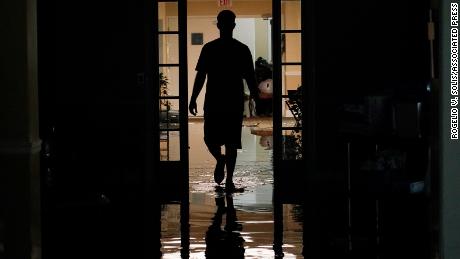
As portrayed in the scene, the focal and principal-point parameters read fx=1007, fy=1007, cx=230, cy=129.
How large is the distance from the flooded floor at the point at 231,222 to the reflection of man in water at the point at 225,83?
0.48m

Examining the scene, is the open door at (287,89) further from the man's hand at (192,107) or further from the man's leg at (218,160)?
the man's hand at (192,107)

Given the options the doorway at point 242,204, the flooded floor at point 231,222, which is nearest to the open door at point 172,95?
the doorway at point 242,204

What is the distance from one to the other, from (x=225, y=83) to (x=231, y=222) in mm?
2005

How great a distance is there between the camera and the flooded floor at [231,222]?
5895 millimetres

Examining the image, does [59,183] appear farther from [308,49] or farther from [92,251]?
[308,49]

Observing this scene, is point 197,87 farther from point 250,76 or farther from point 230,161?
point 230,161

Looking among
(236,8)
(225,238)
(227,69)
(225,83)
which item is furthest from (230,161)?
(236,8)

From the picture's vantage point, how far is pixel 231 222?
6898mm

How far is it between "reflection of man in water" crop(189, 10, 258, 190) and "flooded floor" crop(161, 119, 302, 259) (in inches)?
18.9

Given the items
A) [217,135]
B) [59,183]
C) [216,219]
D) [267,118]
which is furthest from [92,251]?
[267,118]

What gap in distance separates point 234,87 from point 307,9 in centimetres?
91

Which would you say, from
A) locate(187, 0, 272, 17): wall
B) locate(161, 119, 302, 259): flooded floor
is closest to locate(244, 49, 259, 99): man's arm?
locate(161, 119, 302, 259): flooded floor

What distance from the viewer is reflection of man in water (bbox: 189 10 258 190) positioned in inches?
339

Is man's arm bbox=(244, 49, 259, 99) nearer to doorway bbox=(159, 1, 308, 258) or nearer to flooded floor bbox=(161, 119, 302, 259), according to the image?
doorway bbox=(159, 1, 308, 258)
